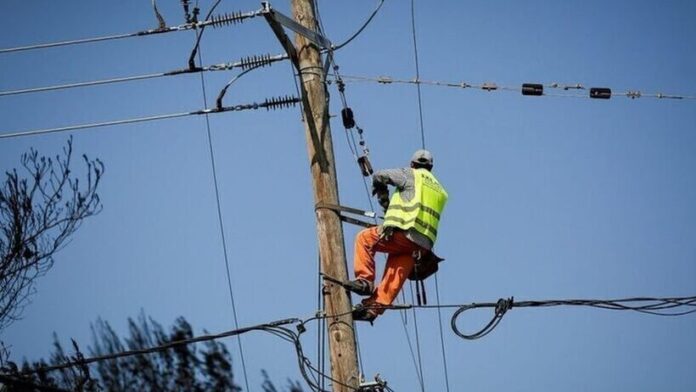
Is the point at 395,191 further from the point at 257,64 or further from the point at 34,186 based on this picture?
the point at 34,186

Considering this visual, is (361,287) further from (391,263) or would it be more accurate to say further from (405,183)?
(405,183)

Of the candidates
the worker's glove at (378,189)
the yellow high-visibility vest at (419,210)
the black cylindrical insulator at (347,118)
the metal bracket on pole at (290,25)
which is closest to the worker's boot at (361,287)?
the yellow high-visibility vest at (419,210)

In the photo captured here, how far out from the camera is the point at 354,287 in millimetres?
6984

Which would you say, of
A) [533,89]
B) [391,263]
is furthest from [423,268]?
[533,89]

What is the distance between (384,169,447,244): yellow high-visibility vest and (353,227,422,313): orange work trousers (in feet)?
0.40

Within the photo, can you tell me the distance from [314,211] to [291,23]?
66.0 inches

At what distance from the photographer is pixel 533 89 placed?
841cm

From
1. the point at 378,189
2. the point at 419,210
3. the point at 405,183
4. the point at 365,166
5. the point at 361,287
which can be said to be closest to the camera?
the point at 361,287

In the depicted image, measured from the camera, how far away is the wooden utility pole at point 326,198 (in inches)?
263

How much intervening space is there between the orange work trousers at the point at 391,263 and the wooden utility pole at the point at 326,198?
14.9 inches

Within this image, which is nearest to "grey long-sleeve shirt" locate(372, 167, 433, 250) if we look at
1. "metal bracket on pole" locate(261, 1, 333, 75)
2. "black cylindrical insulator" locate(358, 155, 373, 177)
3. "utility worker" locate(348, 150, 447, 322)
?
"utility worker" locate(348, 150, 447, 322)

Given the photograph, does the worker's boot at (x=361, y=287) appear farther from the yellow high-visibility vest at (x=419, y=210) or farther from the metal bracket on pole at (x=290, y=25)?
the metal bracket on pole at (x=290, y=25)

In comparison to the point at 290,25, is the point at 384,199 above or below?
below

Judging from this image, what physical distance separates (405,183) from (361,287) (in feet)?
3.46
